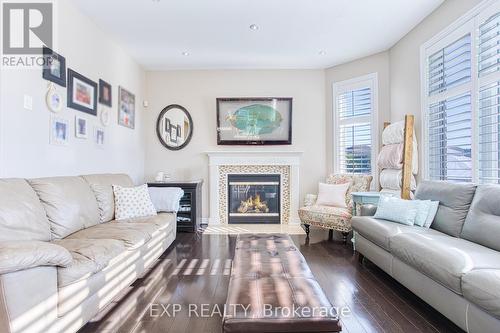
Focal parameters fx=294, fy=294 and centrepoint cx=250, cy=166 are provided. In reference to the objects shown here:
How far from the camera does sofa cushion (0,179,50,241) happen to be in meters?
1.90

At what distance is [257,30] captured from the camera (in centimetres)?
379

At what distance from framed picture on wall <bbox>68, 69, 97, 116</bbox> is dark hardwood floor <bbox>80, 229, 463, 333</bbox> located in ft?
6.33

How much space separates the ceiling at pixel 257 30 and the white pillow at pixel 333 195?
6.83 feet

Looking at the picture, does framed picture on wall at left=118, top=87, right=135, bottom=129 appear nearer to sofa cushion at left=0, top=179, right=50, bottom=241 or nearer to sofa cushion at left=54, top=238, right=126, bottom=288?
sofa cushion at left=0, top=179, right=50, bottom=241

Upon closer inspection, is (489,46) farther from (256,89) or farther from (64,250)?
(64,250)

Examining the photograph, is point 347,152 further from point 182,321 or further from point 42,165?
point 42,165

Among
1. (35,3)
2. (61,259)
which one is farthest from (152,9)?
(61,259)

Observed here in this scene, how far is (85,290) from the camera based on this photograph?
1.84m

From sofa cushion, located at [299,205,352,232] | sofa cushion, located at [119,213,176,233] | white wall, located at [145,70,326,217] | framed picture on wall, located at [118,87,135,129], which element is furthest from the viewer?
white wall, located at [145,70,326,217]

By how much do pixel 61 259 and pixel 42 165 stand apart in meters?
1.47

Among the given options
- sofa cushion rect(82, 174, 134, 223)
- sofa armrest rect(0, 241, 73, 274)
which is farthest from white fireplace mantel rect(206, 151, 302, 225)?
sofa armrest rect(0, 241, 73, 274)

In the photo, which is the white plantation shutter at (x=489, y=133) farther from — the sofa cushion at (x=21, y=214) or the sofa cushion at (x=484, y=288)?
the sofa cushion at (x=21, y=214)

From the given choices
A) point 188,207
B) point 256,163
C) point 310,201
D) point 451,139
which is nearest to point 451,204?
point 451,139

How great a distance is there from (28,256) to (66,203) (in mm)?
1207
